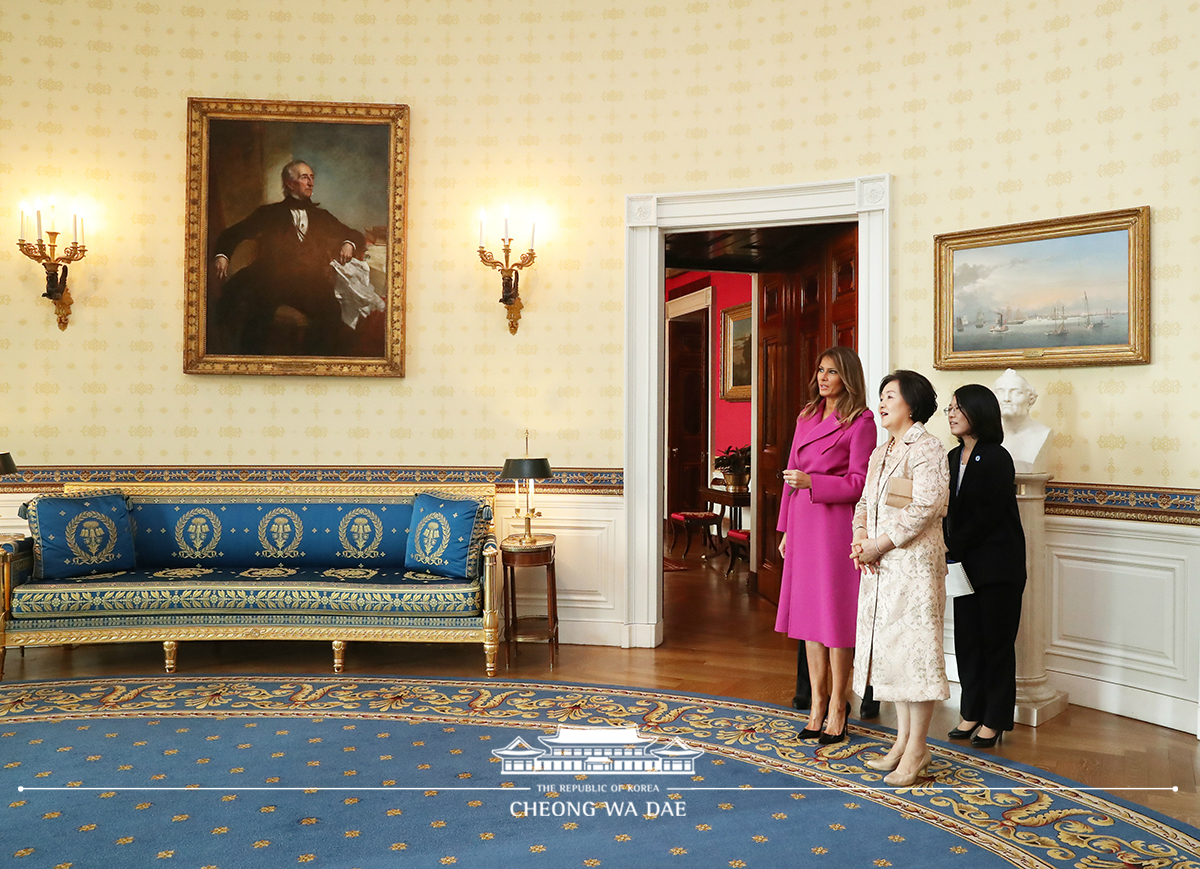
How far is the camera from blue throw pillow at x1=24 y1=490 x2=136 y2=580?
198 inches

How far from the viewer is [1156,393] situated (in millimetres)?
4426

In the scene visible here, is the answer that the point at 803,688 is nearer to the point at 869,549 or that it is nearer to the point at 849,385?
the point at 869,549

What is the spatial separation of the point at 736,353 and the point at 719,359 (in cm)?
64

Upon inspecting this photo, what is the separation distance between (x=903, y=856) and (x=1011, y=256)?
331cm

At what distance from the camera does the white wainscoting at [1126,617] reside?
13.9ft

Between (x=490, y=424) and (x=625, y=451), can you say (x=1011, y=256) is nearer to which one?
(x=625, y=451)

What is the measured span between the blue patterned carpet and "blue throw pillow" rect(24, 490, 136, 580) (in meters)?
0.88

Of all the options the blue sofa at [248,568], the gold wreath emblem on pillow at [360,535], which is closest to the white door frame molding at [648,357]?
the blue sofa at [248,568]

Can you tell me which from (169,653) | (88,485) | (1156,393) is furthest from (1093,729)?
(88,485)

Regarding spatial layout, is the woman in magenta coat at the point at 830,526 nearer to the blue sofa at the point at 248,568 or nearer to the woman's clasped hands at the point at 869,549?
the woman's clasped hands at the point at 869,549

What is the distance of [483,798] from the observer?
326 centimetres

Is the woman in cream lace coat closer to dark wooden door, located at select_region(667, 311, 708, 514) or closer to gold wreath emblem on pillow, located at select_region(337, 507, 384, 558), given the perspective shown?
gold wreath emblem on pillow, located at select_region(337, 507, 384, 558)

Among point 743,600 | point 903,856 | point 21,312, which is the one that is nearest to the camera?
point 903,856

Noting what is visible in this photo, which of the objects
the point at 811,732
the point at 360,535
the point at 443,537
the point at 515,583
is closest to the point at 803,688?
the point at 811,732
